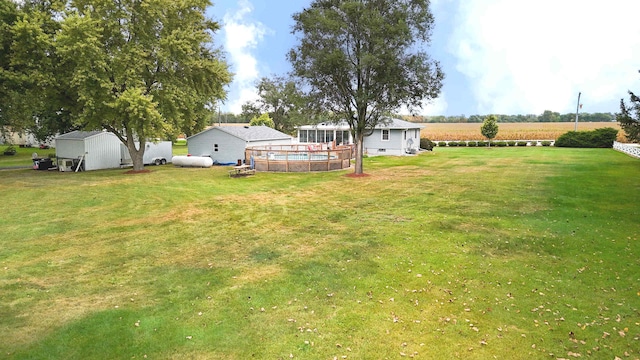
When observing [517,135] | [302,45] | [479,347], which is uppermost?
[302,45]

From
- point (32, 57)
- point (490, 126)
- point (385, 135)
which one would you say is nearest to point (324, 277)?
point (32, 57)

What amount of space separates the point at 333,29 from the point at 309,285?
1589cm

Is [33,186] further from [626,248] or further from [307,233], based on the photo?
[626,248]

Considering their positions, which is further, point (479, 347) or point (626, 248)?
point (626, 248)

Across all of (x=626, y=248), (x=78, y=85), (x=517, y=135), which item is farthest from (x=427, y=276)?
(x=517, y=135)

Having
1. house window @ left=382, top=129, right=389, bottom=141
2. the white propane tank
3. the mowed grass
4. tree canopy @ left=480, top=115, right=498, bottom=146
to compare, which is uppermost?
tree canopy @ left=480, top=115, right=498, bottom=146

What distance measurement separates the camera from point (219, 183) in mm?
19703

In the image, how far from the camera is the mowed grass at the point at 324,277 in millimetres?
5273

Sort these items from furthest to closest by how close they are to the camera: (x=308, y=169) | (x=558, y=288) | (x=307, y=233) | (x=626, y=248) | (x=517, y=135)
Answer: (x=517, y=135) → (x=308, y=169) → (x=307, y=233) → (x=626, y=248) → (x=558, y=288)

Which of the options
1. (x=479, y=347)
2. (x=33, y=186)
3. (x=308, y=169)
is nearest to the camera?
(x=479, y=347)

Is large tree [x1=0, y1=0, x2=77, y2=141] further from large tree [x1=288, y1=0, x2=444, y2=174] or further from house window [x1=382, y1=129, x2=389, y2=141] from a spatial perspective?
house window [x1=382, y1=129, x2=389, y2=141]

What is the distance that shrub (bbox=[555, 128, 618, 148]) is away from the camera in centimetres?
4356

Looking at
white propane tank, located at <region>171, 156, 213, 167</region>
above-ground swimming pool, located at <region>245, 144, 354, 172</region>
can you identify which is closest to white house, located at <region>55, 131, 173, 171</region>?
white propane tank, located at <region>171, 156, 213, 167</region>

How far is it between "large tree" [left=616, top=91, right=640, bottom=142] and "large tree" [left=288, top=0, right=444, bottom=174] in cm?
825
